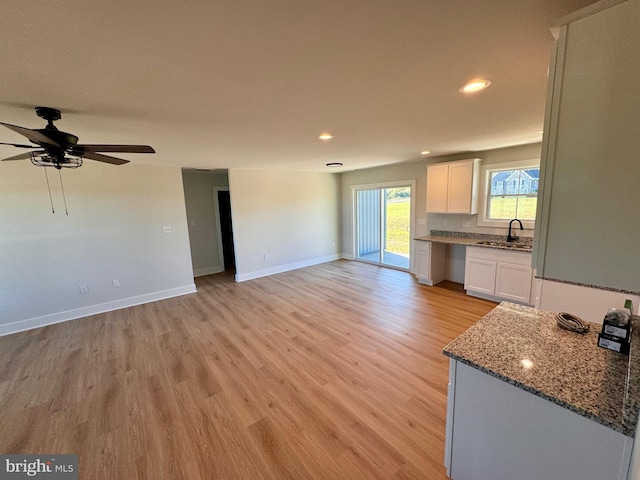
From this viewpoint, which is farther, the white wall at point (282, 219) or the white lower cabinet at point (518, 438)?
the white wall at point (282, 219)

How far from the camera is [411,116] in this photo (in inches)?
88.6

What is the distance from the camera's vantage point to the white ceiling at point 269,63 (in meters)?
0.98

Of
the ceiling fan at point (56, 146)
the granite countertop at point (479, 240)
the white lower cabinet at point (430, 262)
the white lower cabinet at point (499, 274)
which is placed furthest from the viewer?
the white lower cabinet at point (430, 262)

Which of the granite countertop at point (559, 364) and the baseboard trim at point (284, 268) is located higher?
the granite countertop at point (559, 364)

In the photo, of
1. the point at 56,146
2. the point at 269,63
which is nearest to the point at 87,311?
the point at 56,146

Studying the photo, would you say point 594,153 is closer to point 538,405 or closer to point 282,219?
point 538,405

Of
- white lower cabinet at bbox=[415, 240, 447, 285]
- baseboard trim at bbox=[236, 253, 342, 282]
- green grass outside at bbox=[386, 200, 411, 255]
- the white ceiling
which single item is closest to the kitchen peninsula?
the white ceiling

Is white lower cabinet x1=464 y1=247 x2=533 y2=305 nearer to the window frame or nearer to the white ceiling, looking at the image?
the window frame

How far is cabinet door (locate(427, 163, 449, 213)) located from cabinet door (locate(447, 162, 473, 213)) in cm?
8

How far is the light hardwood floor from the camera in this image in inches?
64.9

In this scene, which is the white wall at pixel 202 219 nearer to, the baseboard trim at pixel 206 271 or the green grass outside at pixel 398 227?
the baseboard trim at pixel 206 271

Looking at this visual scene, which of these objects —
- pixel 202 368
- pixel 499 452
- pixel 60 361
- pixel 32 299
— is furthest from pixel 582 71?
pixel 32 299
